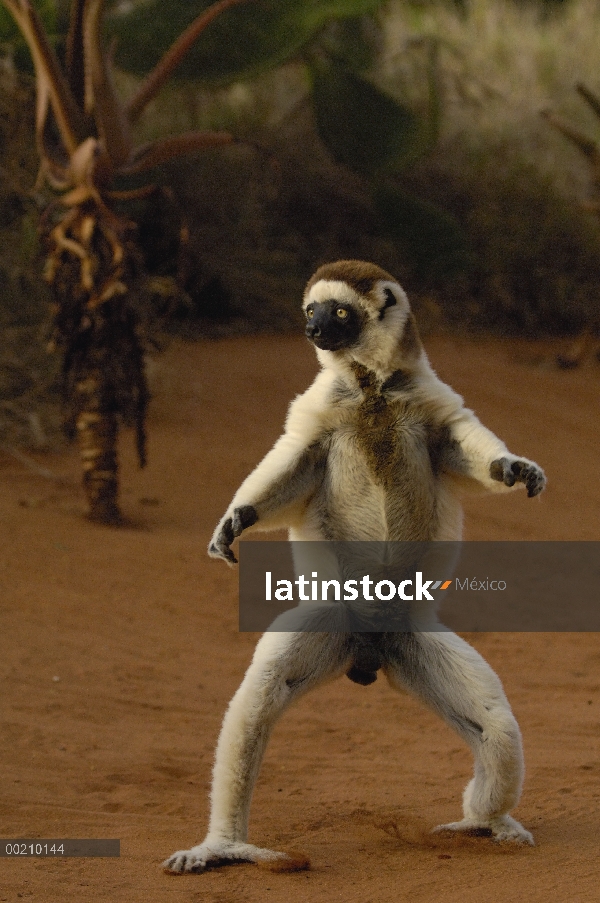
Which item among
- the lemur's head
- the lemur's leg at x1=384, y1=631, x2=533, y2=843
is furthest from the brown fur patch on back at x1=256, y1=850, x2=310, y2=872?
the lemur's head

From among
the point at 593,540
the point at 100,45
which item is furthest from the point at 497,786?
the point at 100,45

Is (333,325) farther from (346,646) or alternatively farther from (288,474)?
(346,646)

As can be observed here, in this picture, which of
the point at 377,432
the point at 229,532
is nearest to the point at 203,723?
the point at 229,532

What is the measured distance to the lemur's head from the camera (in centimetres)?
369

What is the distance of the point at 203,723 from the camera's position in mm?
5418

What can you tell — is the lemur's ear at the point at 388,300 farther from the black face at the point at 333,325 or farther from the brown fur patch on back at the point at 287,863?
the brown fur patch on back at the point at 287,863

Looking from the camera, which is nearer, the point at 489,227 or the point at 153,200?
the point at 153,200

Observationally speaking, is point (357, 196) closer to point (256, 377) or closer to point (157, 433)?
point (256, 377)

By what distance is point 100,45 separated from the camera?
746 cm

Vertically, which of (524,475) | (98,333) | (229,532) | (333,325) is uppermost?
(333,325)

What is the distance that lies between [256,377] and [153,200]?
2.43m

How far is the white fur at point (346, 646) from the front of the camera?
3.50 meters

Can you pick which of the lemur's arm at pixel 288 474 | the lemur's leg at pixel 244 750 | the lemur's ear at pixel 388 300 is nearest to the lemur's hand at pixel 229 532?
the lemur's arm at pixel 288 474

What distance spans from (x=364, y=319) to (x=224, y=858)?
1.89 meters
